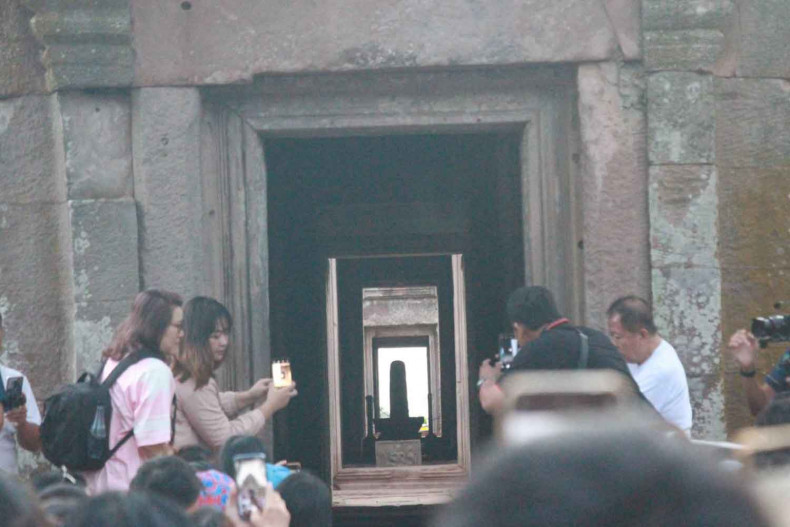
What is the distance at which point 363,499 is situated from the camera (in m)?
9.96

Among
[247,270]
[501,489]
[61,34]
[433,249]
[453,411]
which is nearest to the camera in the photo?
[501,489]

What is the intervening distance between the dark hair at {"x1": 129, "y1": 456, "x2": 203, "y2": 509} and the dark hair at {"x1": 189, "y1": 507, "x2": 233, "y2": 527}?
1.10ft

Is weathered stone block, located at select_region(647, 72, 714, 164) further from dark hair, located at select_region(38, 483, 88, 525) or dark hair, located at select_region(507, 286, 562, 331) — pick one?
dark hair, located at select_region(38, 483, 88, 525)

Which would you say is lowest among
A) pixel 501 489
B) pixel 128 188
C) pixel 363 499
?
pixel 363 499

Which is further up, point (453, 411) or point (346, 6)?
point (346, 6)

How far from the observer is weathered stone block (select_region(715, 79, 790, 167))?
539 centimetres

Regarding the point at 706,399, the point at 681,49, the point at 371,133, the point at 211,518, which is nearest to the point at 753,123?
the point at 681,49

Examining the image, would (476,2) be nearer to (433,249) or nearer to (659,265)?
(659,265)

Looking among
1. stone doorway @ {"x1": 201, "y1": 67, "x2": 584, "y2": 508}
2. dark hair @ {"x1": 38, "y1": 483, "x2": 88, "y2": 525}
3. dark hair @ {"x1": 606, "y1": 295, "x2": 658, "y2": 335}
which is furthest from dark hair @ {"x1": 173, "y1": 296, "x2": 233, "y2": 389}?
dark hair @ {"x1": 38, "y1": 483, "x2": 88, "y2": 525}

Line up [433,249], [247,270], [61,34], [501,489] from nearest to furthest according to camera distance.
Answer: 1. [501,489]
2. [61,34]
3. [247,270]
4. [433,249]

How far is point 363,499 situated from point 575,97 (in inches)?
206

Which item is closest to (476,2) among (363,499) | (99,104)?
(99,104)

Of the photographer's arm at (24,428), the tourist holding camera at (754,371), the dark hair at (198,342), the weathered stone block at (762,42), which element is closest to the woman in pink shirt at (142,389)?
the dark hair at (198,342)

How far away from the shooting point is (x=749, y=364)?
184 inches
